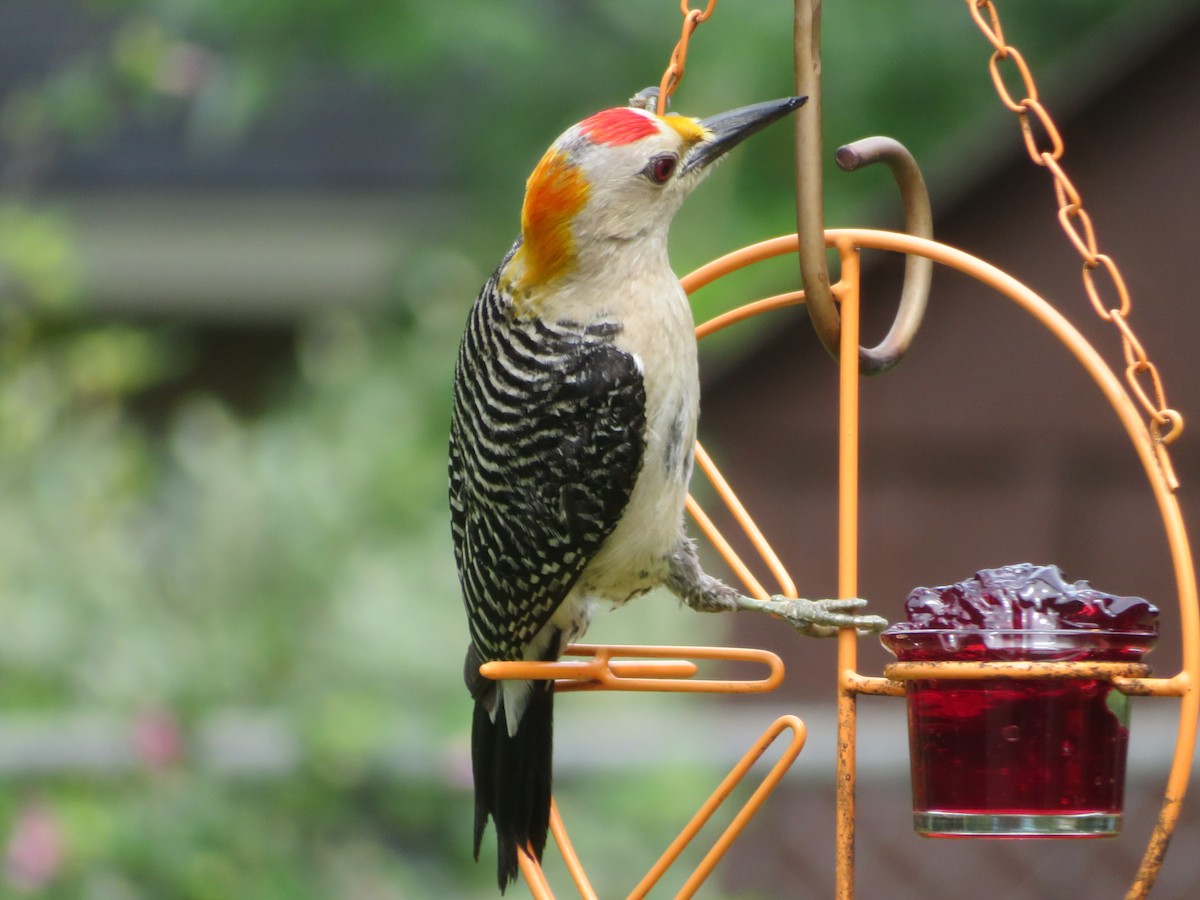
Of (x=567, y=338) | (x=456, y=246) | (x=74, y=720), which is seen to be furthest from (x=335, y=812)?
(x=456, y=246)

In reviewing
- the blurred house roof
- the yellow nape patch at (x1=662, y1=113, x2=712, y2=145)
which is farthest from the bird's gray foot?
the blurred house roof

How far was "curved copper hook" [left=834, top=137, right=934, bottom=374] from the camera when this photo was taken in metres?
2.34

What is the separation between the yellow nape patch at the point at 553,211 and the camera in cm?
257

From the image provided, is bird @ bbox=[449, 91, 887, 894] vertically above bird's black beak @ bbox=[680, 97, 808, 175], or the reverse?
bird's black beak @ bbox=[680, 97, 808, 175]

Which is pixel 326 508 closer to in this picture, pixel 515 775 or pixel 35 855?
pixel 35 855

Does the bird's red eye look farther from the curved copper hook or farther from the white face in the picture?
the curved copper hook

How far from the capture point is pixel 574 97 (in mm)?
7684

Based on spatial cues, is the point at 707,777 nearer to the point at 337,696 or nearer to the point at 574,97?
the point at 337,696

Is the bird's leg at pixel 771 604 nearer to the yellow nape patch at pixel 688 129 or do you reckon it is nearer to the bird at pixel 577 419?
the bird at pixel 577 419

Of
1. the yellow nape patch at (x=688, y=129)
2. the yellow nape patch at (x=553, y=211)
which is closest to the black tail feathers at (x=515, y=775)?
the yellow nape patch at (x=553, y=211)

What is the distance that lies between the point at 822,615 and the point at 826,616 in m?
0.01

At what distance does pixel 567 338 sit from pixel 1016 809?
103 centimetres

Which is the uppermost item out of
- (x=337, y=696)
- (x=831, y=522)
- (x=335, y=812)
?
(x=831, y=522)

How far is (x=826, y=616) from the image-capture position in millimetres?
2328
